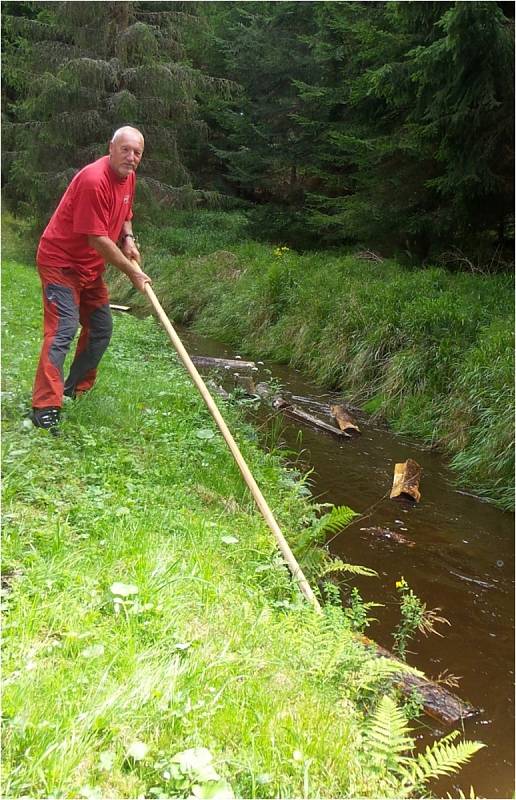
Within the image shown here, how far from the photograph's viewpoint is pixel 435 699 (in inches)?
130

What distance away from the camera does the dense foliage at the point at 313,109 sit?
30.9ft

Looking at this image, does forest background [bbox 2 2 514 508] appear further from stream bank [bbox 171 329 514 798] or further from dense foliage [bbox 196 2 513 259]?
stream bank [bbox 171 329 514 798]

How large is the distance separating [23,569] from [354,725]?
153 cm

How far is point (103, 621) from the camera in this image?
2553mm

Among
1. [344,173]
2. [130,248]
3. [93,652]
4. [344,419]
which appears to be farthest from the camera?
[344,173]

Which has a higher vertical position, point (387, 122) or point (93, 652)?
point (387, 122)

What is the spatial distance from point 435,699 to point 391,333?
6.65 metres

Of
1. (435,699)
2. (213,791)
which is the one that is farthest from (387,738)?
(435,699)

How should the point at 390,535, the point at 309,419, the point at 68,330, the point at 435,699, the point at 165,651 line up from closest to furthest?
the point at 165,651, the point at 435,699, the point at 68,330, the point at 390,535, the point at 309,419

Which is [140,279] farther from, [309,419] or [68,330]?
[309,419]

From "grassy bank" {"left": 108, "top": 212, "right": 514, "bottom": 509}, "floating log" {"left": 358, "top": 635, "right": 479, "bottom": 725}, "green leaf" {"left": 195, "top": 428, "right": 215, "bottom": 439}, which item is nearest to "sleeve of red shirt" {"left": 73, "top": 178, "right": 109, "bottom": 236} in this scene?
"green leaf" {"left": 195, "top": 428, "right": 215, "bottom": 439}

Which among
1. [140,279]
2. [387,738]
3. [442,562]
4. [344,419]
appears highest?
[140,279]

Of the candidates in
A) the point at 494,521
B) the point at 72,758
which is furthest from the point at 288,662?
the point at 494,521

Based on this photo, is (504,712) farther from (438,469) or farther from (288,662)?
(438,469)
